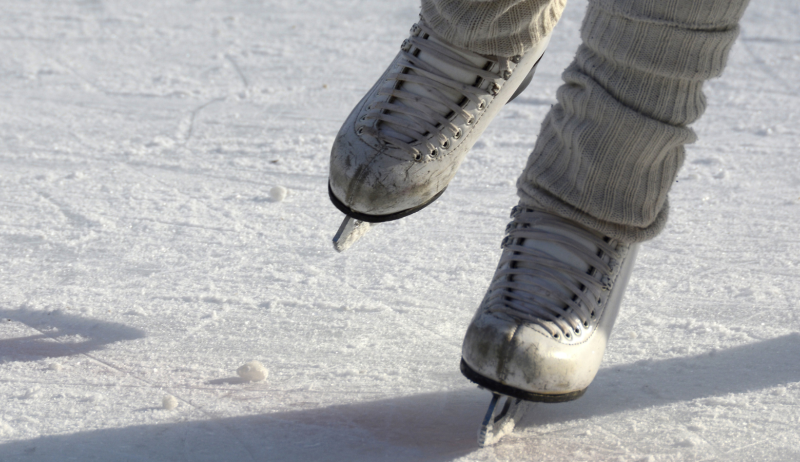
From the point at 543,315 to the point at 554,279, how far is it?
0.19ft

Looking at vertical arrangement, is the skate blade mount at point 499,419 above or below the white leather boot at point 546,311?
below

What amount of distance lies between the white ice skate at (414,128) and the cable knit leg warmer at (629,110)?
0.42 feet

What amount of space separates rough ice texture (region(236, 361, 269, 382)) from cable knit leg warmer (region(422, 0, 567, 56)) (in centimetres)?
54

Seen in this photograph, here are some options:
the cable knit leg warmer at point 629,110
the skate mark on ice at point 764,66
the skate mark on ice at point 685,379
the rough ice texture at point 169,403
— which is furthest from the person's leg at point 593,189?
the skate mark on ice at point 764,66

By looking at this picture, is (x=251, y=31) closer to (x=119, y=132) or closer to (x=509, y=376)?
(x=119, y=132)

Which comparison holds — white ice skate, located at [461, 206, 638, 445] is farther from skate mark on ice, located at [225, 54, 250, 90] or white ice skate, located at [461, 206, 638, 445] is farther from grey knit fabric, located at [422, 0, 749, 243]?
skate mark on ice, located at [225, 54, 250, 90]

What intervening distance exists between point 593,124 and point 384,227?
0.63 m

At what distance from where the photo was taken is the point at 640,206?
0.97 meters

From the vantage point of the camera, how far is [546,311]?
36.5 inches

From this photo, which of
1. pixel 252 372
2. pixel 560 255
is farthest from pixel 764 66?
pixel 252 372

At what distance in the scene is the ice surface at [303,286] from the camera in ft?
3.13

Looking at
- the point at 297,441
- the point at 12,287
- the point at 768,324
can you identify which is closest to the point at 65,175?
the point at 12,287

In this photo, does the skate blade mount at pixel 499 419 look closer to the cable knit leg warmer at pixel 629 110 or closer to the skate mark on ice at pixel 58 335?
the cable knit leg warmer at pixel 629 110

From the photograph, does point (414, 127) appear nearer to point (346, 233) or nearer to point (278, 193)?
point (346, 233)
